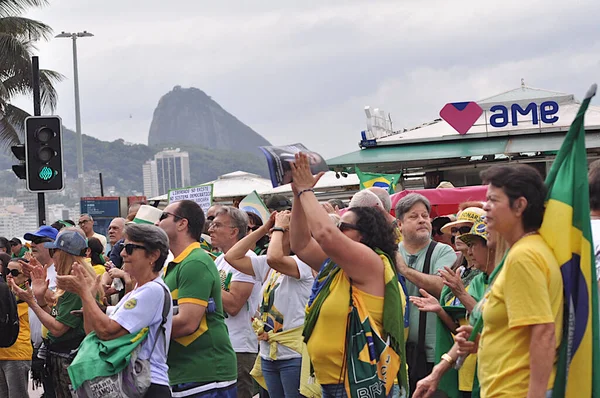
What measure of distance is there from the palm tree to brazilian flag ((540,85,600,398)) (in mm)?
26653

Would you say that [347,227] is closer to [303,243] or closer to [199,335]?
[303,243]

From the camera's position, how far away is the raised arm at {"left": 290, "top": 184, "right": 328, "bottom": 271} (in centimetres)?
533

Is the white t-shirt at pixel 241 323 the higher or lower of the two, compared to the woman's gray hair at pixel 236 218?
lower

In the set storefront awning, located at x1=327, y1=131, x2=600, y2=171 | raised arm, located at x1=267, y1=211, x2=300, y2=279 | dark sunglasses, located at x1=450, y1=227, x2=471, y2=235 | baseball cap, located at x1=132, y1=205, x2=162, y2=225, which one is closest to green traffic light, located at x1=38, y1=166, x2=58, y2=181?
baseball cap, located at x1=132, y1=205, x2=162, y2=225

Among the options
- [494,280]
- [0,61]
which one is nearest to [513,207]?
[494,280]

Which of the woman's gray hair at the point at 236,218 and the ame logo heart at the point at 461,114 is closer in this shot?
the woman's gray hair at the point at 236,218

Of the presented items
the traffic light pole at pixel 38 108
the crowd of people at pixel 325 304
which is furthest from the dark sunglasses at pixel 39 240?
the traffic light pole at pixel 38 108

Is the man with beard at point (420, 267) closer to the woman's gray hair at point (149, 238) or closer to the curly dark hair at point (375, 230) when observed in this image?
the curly dark hair at point (375, 230)

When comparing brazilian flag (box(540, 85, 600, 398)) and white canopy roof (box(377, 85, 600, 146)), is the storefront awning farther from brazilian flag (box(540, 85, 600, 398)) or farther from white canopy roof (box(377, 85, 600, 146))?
brazilian flag (box(540, 85, 600, 398))

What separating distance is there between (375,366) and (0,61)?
25.7 meters

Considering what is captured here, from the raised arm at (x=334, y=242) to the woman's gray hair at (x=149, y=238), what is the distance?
96cm

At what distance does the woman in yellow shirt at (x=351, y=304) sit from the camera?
479cm

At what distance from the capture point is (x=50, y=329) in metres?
6.47

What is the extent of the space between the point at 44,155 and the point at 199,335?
23.7ft
